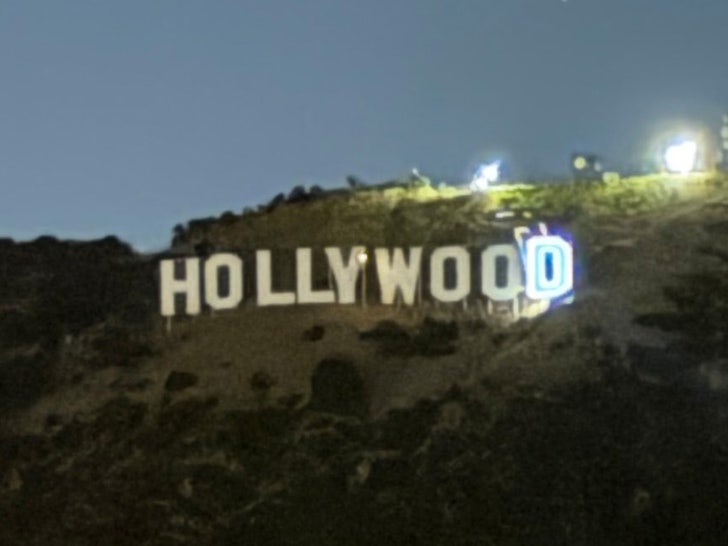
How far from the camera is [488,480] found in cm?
3600

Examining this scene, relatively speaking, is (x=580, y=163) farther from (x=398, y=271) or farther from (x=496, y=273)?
(x=398, y=271)

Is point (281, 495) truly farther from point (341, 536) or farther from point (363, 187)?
point (363, 187)

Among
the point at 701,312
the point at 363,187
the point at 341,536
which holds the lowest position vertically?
the point at 341,536

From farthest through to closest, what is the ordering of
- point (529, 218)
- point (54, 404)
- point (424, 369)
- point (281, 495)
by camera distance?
point (529, 218) → point (54, 404) → point (424, 369) → point (281, 495)

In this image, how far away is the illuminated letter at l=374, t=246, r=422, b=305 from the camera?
44953 millimetres

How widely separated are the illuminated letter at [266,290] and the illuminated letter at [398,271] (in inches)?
A: 94.6

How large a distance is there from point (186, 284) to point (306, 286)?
10.5 feet

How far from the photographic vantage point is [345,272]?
45.4m

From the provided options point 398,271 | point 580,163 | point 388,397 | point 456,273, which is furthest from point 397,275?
point 580,163

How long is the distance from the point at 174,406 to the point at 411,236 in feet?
33.8

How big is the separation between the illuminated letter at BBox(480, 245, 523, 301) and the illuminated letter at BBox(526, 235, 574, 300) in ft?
0.91

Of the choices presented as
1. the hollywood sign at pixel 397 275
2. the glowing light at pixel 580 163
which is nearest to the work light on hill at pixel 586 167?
the glowing light at pixel 580 163

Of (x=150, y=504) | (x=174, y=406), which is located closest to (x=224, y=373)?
(x=174, y=406)

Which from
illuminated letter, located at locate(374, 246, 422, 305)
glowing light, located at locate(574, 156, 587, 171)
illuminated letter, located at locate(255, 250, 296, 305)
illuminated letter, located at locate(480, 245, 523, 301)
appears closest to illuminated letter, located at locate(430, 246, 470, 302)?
illuminated letter, located at locate(374, 246, 422, 305)
